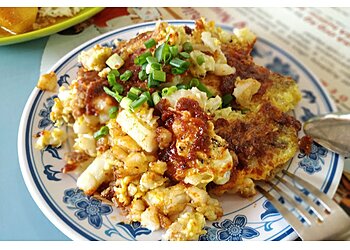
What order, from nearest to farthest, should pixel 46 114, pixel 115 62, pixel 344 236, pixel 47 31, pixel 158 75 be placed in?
pixel 344 236 → pixel 158 75 → pixel 115 62 → pixel 46 114 → pixel 47 31

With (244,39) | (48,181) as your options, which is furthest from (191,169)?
(244,39)

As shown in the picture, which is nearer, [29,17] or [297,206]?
[297,206]

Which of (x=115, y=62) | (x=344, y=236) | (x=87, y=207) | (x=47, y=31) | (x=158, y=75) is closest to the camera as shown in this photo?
(x=344, y=236)

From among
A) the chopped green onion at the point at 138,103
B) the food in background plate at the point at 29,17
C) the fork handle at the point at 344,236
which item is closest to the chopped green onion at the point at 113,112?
the chopped green onion at the point at 138,103

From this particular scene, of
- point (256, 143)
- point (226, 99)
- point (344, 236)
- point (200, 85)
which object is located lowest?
point (344, 236)

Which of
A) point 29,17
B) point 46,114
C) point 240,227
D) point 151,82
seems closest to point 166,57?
point 151,82

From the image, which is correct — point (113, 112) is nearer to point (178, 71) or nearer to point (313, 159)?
point (178, 71)

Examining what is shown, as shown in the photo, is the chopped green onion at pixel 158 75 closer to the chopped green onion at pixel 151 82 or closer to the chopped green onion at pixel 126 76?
the chopped green onion at pixel 151 82

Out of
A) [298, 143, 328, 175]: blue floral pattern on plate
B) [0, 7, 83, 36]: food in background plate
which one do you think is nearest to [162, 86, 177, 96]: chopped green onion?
[298, 143, 328, 175]: blue floral pattern on plate
